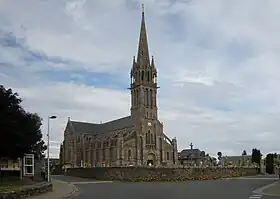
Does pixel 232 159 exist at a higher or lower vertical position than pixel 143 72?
lower

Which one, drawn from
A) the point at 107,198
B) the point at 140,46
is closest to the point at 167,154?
the point at 140,46

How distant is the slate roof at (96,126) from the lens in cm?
13426

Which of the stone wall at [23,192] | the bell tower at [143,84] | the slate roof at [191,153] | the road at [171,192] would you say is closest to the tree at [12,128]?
the stone wall at [23,192]

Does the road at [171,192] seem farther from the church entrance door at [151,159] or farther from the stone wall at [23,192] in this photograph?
the church entrance door at [151,159]

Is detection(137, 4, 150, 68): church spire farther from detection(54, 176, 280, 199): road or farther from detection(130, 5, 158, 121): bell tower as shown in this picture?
detection(54, 176, 280, 199): road

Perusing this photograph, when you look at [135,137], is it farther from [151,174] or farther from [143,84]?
[151,174]

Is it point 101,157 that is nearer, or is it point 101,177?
point 101,177

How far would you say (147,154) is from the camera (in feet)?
402

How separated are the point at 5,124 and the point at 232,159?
141m

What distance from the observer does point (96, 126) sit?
147 metres

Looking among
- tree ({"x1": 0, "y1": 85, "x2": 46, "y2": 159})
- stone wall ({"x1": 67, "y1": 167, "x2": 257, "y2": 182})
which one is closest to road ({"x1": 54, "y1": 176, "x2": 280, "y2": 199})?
tree ({"x1": 0, "y1": 85, "x2": 46, "y2": 159})

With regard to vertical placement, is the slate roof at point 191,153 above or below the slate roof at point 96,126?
below

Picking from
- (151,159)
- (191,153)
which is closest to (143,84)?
(151,159)

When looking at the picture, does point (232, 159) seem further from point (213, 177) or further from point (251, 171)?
point (213, 177)
